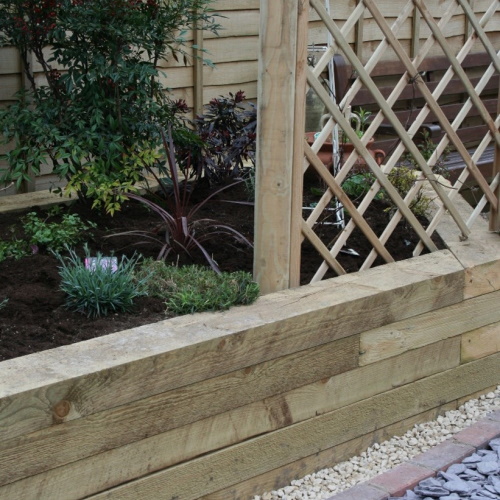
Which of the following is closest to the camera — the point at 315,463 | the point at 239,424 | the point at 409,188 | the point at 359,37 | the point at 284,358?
the point at 239,424

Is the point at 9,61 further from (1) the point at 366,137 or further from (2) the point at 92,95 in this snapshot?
(1) the point at 366,137

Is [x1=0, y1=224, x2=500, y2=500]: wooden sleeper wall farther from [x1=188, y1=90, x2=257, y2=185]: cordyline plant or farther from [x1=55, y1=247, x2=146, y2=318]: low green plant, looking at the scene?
[x1=188, y1=90, x2=257, y2=185]: cordyline plant

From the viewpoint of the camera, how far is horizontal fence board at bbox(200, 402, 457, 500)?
3236 millimetres

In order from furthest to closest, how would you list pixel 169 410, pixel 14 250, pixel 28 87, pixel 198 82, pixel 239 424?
pixel 198 82, pixel 28 87, pixel 14 250, pixel 239 424, pixel 169 410

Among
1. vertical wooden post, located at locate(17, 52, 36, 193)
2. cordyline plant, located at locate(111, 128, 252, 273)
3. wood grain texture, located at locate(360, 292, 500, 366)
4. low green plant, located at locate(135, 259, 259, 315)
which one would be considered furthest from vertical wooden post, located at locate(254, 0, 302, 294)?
vertical wooden post, located at locate(17, 52, 36, 193)

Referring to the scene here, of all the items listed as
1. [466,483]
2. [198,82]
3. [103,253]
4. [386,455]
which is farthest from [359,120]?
[466,483]

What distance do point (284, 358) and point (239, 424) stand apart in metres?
0.29

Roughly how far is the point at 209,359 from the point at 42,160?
1660 mm

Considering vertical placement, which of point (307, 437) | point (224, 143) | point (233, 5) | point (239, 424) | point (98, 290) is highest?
point (233, 5)

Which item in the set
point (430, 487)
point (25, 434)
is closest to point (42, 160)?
point (25, 434)

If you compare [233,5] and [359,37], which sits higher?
[233,5]

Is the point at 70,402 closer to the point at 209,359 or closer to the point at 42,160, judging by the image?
the point at 209,359

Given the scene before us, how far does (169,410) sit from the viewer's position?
2.94 meters

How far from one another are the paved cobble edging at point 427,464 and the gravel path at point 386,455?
116 mm
